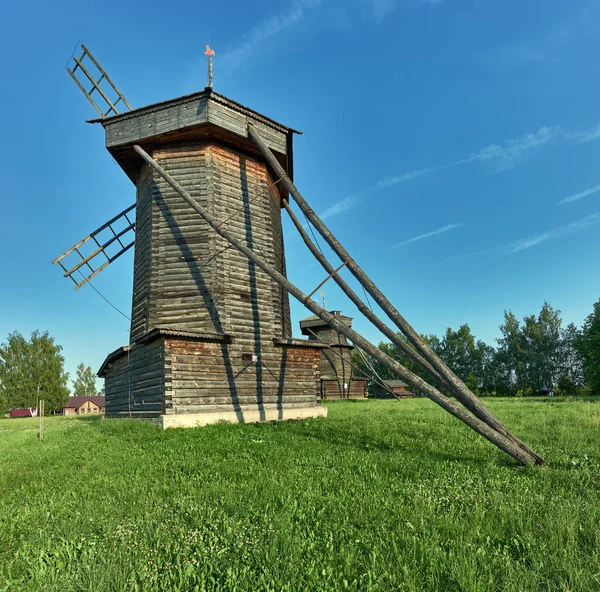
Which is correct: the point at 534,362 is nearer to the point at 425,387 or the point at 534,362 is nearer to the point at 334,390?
the point at 334,390

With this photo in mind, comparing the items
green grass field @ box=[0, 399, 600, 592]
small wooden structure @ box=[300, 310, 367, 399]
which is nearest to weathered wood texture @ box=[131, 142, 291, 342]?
green grass field @ box=[0, 399, 600, 592]

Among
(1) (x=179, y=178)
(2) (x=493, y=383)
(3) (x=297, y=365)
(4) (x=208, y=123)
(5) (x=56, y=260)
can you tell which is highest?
(4) (x=208, y=123)

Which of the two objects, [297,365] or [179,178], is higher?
[179,178]

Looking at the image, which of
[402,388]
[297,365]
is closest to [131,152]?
[297,365]

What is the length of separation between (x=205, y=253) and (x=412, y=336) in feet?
30.9

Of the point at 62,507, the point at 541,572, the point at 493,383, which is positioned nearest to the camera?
the point at 541,572

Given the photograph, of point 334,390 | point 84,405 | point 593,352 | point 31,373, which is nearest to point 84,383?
point 84,405

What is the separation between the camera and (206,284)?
49.6 ft

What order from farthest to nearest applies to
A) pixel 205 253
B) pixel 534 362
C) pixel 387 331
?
pixel 534 362 → pixel 205 253 → pixel 387 331

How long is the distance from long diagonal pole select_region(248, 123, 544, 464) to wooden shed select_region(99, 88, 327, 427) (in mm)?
3761

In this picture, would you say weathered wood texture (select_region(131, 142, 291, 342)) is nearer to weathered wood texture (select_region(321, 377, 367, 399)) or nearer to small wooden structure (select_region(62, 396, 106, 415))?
weathered wood texture (select_region(321, 377, 367, 399))

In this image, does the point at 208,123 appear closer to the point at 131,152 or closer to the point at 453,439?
the point at 131,152

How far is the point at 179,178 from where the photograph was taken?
53.6 feet

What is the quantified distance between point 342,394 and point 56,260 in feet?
116
